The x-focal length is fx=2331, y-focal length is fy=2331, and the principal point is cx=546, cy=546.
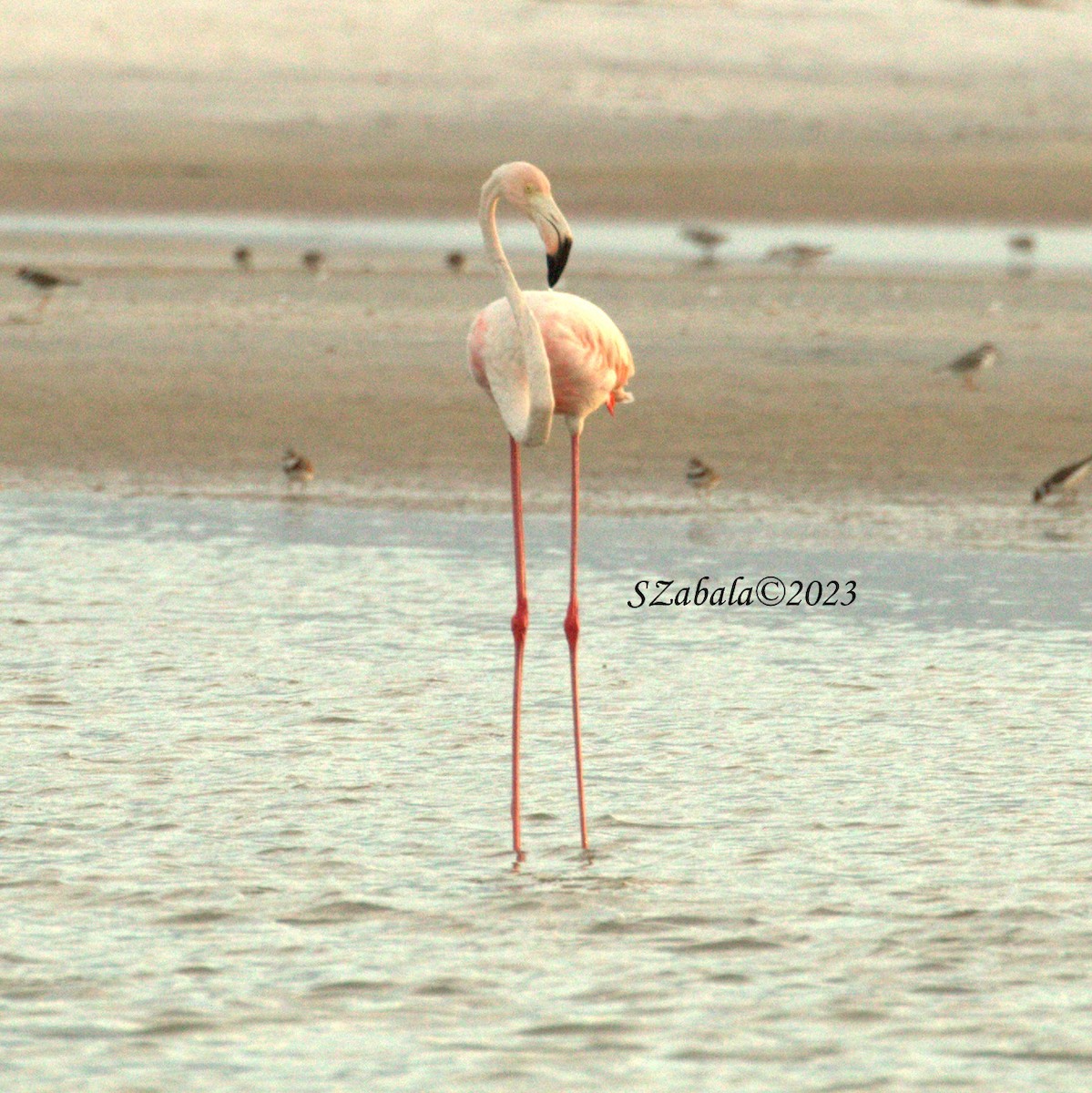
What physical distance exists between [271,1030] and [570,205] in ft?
79.3

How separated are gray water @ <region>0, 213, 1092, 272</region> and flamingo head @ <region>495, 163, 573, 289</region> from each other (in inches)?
666

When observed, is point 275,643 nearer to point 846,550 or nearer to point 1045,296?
point 846,550

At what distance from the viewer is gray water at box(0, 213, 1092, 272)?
23.7 m

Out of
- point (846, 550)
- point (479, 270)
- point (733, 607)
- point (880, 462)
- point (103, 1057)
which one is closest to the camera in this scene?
point (103, 1057)

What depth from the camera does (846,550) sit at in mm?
10523

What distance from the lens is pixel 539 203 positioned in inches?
242

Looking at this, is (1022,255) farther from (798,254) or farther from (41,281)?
(41,281)

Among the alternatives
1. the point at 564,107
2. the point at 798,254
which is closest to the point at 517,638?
the point at 798,254

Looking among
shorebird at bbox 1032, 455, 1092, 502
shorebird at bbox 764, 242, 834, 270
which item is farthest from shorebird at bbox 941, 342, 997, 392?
shorebird at bbox 764, 242, 834, 270

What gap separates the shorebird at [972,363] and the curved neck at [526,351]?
870 cm

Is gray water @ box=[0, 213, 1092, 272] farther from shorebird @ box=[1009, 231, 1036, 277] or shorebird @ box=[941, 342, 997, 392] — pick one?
shorebird @ box=[941, 342, 997, 392]

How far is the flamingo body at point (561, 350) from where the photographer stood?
21.2 feet

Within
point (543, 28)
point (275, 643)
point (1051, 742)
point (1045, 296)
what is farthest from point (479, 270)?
point (543, 28)

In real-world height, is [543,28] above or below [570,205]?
above
